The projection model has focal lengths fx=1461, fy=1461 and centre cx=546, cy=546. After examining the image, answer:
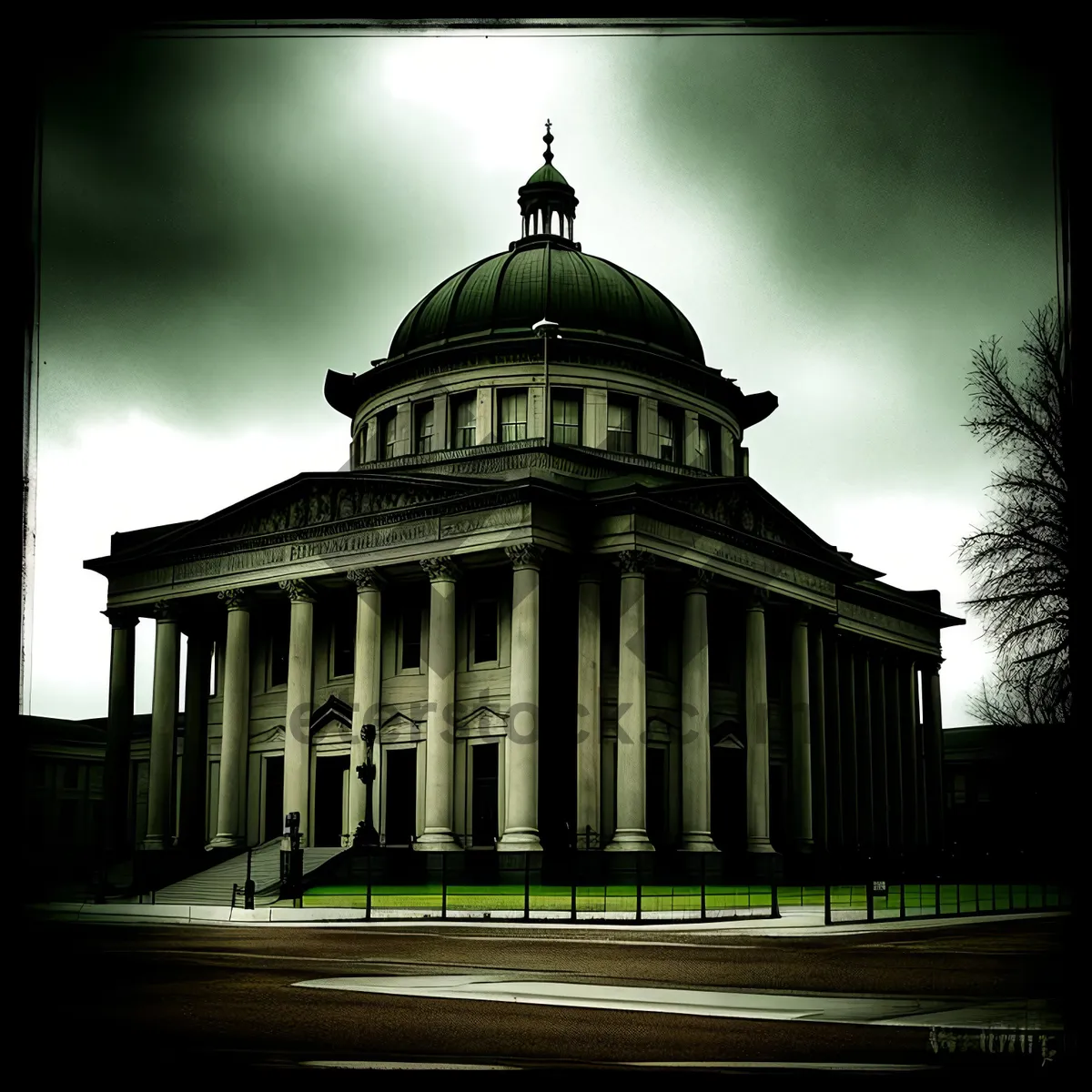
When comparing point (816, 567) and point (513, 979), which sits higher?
point (816, 567)

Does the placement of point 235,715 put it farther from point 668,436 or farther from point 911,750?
point 911,750

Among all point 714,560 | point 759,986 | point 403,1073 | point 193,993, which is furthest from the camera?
point 714,560

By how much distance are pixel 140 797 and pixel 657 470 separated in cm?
2840

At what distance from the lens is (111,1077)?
22.9 feet

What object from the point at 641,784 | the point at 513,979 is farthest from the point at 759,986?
the point at 641,784

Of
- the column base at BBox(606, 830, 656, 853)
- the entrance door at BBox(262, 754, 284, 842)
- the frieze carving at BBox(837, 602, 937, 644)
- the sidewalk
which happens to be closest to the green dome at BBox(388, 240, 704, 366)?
the frieze carving at BBox(837, 602, 937, 644)

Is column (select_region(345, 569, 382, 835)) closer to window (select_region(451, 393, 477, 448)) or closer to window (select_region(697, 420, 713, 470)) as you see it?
window (select_region(451, 393, 477, 448))

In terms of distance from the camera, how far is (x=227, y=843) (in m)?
58.6

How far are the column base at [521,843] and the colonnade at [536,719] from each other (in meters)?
0.05

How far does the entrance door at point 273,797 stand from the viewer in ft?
198

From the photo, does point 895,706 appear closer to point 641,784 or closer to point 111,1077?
point 641,784

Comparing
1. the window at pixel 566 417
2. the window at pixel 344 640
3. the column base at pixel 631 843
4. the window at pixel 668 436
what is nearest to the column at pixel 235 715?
the window at pixel 344 640

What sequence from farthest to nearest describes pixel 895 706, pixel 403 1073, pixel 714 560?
pixel 895 706
pixel 714 560
pixel 403 1073

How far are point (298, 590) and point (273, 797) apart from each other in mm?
9500
